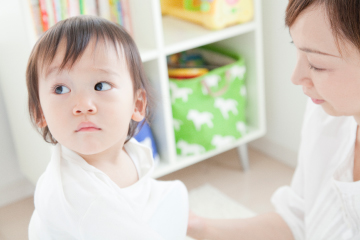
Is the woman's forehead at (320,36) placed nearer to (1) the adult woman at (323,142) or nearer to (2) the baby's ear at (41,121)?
(1) the adult woman at (323,142)

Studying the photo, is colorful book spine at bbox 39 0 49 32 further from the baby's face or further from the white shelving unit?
the baby's face

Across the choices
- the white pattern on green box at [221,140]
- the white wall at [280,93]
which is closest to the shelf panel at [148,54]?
the white pattern on green box at [221,140]

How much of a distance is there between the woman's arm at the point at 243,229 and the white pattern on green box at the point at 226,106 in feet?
2.40

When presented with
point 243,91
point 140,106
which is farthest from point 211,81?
point 140,106

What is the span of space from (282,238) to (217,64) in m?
1.00

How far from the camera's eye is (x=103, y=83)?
0.76 m

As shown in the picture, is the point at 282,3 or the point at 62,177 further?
the point at 282,3

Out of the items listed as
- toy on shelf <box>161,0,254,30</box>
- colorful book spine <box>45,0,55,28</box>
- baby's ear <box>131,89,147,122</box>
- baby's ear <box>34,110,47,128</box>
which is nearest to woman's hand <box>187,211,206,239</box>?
baby's ear <box>131,89,147,122</box>

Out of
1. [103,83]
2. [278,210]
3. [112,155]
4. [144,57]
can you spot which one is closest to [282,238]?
[278,210]

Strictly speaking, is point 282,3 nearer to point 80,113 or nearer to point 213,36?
point 213,36

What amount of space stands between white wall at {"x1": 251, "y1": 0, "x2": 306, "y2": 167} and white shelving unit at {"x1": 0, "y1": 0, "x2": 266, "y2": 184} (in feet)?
0.40

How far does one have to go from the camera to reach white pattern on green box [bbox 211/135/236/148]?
5.91 ft

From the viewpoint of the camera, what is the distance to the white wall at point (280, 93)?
189cm

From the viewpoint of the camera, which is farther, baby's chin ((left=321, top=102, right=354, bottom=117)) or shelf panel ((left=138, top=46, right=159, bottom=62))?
shelf panel ((left=138, top=46, right=159, bottom=62))
